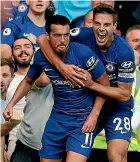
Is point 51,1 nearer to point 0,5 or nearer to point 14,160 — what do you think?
point 0,5

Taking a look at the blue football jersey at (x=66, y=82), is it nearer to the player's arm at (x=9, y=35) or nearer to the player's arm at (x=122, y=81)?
the player's arm at (x=122, y=81)

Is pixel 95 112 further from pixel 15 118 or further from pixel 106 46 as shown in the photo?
pixel 15 118

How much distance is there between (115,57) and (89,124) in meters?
0.65

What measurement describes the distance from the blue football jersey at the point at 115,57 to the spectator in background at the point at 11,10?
2.71 metres

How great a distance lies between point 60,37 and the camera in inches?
210

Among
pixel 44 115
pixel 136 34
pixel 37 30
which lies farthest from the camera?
pixel 37 30

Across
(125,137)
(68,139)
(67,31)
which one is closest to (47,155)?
(68,139)

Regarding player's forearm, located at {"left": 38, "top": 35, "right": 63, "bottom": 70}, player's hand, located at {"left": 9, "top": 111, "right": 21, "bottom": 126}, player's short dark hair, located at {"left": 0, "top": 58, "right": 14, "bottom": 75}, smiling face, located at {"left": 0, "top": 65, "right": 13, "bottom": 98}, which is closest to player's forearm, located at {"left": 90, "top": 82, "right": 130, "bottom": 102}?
player's forearm, located at {"left": 38, "top": 35, "right": 63, "bottom": 70}

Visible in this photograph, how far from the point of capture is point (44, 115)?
6340 mm

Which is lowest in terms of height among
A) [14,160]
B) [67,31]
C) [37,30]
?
[14,160]

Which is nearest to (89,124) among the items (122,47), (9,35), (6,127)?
(122,47)

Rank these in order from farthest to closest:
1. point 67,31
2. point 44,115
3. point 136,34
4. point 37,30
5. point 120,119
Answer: point 37,30 → point 136,34 → point 44,115 → point 120,119 → point 67,31

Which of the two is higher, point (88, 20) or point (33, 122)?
point (88, 20)

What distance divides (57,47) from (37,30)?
99.5 inches
